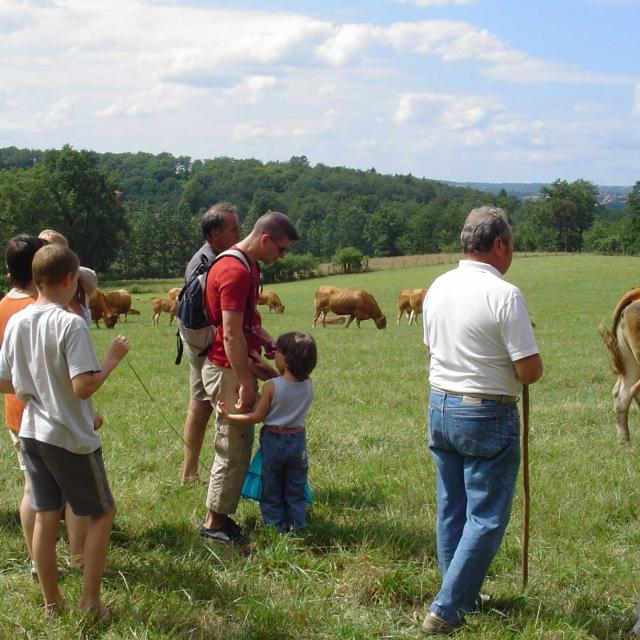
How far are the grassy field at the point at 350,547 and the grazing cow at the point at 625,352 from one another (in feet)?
1.01

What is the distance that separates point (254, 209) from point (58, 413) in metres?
117

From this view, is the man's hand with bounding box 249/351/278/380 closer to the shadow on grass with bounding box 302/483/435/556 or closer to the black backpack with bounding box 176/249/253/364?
the black backpack with bounding box 176/249/253/364

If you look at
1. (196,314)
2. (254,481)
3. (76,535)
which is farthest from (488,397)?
(196,314)

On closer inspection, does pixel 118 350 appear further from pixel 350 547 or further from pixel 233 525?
pixel 350 547

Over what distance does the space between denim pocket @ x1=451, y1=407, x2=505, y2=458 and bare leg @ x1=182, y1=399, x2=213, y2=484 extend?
9.49 feet

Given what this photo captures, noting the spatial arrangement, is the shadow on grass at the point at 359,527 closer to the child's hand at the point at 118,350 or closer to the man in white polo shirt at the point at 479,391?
the man in white polo shirt at the point at 479,391

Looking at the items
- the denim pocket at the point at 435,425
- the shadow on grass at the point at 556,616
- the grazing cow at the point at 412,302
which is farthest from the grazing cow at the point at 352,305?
the denim pocket at the point at 435,425

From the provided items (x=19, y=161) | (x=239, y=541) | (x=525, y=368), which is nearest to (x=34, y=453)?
(x=239, y=541)

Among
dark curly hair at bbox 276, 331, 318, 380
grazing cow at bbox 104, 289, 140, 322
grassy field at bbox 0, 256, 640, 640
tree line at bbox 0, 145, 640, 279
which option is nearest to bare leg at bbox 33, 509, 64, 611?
grassy field at bbox 0, 256, 640, 640

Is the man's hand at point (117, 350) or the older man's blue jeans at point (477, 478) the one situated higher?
the man's hand at point (117, 350)

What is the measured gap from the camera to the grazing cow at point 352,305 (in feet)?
93.7

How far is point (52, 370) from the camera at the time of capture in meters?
4.03

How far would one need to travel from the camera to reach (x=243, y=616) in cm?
423

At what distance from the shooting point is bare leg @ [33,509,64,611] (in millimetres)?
4129
